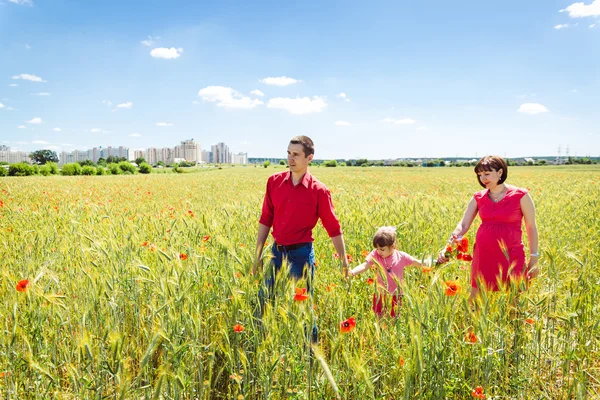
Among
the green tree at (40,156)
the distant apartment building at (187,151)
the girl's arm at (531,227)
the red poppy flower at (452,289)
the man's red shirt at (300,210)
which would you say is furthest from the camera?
the distant apartment building at (187,151)

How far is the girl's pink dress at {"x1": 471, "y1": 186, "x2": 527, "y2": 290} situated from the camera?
303cm

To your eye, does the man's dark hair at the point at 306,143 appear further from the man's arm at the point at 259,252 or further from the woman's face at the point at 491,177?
the woman's face at the point at 491,177

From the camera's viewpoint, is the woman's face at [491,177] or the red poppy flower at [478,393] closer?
the red poppy flower at [478,393]

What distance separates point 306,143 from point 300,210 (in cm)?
51

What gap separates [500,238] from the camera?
9.97ft

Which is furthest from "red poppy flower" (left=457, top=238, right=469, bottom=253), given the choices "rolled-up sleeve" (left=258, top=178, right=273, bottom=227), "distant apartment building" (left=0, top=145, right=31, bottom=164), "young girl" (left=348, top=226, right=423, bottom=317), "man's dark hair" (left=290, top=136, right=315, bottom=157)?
"distant apartment building" (left=0, top=145, right=31, bottom=164)

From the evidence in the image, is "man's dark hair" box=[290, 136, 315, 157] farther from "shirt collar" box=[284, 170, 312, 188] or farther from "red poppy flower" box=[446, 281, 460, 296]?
"red poppy flower" box=[446, 281, 460, 296]

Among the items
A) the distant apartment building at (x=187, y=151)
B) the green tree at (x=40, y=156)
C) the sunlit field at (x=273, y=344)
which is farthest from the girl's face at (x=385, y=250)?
the distant apartment building at (x=187, y=151)

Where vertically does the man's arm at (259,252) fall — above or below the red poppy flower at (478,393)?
above

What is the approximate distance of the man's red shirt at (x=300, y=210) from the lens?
2.71 metres

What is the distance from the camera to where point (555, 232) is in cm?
564

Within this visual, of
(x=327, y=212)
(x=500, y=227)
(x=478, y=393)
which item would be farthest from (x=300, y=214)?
(x=500, y=227)

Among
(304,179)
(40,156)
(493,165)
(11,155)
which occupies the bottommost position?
(304,179)

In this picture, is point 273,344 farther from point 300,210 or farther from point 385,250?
point 385,250
